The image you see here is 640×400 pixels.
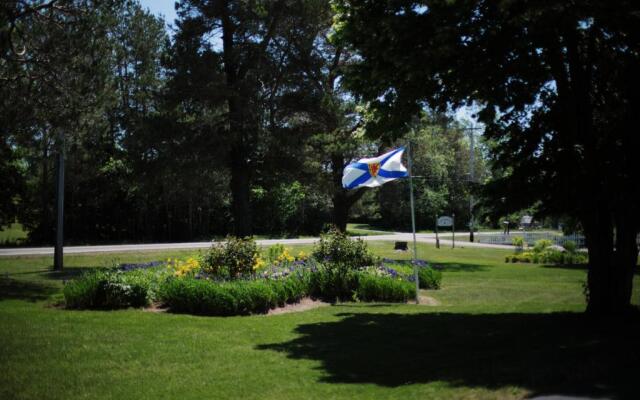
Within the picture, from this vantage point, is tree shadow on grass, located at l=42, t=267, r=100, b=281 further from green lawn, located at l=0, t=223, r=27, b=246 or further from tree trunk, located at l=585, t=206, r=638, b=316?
green lawn, located at l=0, t=223, r=27, b=246

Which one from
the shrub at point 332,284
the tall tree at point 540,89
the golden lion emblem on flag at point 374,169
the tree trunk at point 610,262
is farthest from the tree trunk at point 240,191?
the tree trunk at point 610,262

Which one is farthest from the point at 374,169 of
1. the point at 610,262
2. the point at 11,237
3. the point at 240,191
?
the point at 11,237

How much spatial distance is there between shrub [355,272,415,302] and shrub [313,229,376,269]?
1.61ft

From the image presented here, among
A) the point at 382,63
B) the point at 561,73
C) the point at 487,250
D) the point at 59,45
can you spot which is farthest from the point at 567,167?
the point at 487,250

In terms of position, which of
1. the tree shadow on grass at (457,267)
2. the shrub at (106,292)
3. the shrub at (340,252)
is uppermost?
the shrub at (340,252)

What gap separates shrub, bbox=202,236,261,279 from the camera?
12352 millimetres

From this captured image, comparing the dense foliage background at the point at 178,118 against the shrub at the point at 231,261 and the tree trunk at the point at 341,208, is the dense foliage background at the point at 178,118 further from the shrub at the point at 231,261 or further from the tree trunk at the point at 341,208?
the shrub at the point at 231,261

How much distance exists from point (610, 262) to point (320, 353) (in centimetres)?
522

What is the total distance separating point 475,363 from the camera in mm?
6758

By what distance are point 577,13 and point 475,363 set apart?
4.68m

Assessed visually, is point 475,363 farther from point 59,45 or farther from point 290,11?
point 290,11

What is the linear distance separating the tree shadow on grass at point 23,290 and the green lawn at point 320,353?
19.3 inches

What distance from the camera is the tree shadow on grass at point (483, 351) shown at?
237 inches

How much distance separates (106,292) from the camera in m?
11.2
